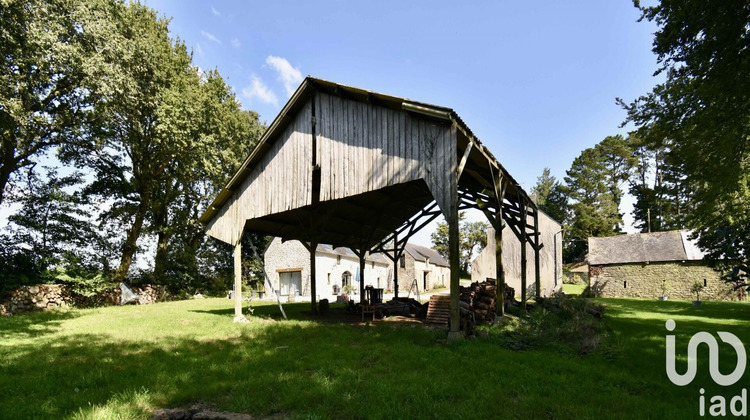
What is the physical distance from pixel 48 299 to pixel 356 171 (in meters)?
17.8

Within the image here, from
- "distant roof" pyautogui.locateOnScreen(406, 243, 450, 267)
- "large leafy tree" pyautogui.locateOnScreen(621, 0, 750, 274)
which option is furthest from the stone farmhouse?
"large leafy tree" pyautogui.locateOnScreen(621, 0, 750, 274)

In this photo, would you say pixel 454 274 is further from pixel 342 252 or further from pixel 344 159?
pixel 342 252

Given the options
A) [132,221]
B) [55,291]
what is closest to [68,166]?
[132,221]

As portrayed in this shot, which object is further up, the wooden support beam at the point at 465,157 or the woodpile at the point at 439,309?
the wooden support beam at the point at 465,157

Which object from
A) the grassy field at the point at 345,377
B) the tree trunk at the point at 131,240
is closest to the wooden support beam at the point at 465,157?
the grassy field at the point at 345,377

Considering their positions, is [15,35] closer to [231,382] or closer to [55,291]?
[55,291]

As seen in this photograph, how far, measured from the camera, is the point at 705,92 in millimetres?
6668

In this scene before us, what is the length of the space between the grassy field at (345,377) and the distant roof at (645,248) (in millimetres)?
19346

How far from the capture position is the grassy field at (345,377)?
4.46m

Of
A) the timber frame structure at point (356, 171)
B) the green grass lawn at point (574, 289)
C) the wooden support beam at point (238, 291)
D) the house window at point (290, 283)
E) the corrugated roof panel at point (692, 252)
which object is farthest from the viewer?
the green grass lawn at point (574, 289)

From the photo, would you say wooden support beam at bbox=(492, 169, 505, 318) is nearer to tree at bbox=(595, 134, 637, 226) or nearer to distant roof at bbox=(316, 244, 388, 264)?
distant roof at bbox=(316, 244, 388, 264)

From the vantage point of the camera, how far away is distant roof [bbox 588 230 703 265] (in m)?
24.3

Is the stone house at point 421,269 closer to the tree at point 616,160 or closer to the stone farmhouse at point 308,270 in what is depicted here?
the stone farmhouse at point 308,270

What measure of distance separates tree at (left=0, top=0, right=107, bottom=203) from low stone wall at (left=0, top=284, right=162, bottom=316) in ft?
16.5
